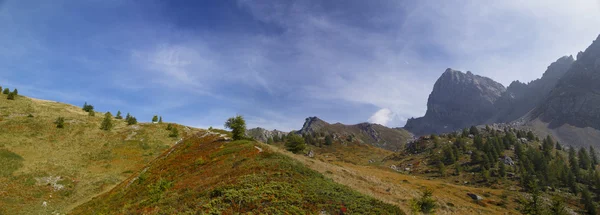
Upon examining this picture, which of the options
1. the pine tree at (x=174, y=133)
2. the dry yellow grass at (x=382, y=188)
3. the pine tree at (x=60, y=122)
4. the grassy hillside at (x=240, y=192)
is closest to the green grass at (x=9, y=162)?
the pine tree at (x=60, y=122)

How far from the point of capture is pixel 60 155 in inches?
2157

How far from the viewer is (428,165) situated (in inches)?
7407

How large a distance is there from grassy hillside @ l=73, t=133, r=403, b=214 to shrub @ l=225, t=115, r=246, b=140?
1134 cm

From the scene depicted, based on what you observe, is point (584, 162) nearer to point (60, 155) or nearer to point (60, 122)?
point (60, 155)

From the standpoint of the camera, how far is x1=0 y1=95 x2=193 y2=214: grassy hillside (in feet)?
134

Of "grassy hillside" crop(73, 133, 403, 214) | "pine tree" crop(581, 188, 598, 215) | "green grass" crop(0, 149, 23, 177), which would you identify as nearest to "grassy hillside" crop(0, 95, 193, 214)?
"green grass" crop(0, 149, 23, 177)

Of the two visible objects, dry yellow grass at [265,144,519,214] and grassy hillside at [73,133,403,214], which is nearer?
grassy hillside at [73,133,403,214]

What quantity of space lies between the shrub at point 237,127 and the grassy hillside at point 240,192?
11.3m

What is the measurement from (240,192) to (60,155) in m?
54.3

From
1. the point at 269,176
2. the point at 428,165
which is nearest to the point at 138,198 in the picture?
the point at 269,176

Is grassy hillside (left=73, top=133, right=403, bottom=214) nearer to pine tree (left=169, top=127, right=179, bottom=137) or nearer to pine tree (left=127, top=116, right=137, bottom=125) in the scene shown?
pine tree (left=169, top=127, right=179, bottom=137)

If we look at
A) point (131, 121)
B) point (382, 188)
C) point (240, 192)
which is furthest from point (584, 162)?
point (131, 121)

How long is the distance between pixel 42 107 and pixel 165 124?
3447 centimetres

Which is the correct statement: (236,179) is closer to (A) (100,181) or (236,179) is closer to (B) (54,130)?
(A) (100,181)
